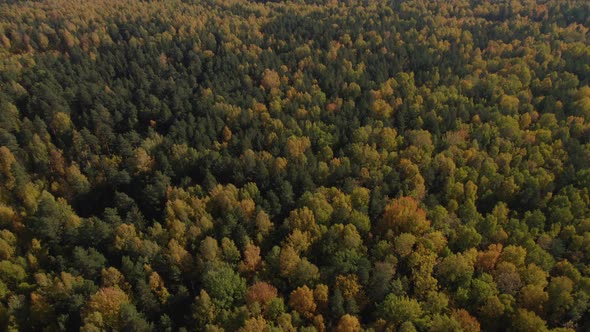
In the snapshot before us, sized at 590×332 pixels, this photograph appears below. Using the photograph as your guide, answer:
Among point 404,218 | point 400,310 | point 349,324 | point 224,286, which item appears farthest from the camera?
point 404,218

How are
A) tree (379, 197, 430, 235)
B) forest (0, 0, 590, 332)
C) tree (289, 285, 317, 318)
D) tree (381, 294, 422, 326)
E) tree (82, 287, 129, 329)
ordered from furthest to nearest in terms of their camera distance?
tree (379, 197, 430, 235) < forest (0, 0, 590, 332) < tree (289, 285, 317, 318) < tree (82, 287, 129, 329) < tree (381, 294, 422, 326)

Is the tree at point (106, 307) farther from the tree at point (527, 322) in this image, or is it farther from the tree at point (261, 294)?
the tree at point (527, 322)

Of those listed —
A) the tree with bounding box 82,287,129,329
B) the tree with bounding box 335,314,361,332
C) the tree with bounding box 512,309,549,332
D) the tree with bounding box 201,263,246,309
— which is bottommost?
the tree with bounding box 82,287,129,329

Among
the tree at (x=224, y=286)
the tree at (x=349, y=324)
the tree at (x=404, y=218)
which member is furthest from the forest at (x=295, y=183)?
the tree at (x=404, y=218)

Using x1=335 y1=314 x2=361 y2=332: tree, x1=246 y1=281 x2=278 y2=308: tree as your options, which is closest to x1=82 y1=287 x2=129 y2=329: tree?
x1=246 y1=281 x2=278 y2=308: tree

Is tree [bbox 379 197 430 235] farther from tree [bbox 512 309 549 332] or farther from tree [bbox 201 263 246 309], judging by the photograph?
tree [bbox 201 263 246 309]

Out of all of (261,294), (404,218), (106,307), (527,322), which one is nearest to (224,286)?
(261,294)

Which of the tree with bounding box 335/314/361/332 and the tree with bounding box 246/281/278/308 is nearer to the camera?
the tree with bounding box 335/314/361/332

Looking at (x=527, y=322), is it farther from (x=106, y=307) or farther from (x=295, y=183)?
(x=106, y=307)

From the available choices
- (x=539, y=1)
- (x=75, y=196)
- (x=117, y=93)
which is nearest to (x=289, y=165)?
(x=75, y=196)
